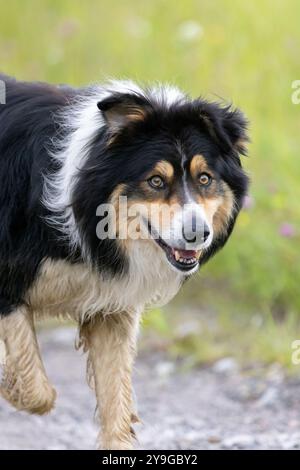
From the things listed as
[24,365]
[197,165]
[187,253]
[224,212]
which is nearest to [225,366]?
[24,365]

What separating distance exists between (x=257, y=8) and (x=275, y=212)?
2.23 meters

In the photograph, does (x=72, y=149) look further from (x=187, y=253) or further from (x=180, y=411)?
(x=180, y=411)

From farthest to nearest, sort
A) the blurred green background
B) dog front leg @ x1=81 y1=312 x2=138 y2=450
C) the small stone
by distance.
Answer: the blurred green background < the small stone < dog front leg @ x1=81 y1=312 x2=138 y2=450

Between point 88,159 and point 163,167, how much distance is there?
1.16 feet

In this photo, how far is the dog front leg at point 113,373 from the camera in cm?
536

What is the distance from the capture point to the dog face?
463 cm

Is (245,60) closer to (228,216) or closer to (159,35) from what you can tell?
(159,35)

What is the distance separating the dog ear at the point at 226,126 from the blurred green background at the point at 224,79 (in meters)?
1.85

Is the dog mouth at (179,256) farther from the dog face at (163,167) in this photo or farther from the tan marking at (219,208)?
the tan marking at (219,208)

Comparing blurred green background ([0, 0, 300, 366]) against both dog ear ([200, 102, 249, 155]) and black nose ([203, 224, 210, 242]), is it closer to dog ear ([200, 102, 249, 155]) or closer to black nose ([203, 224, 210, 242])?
dog ear ([200, 102, 249, 155])

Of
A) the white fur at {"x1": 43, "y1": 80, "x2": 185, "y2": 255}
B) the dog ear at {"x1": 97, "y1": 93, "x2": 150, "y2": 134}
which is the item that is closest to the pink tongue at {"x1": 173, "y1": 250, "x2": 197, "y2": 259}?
the white fur at {"x1": 43, "y1": 80, "x2": 185, "y2": 255}

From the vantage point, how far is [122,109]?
4676 millimetres

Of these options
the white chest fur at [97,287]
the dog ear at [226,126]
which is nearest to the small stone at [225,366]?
the white chest fur at [97,287]

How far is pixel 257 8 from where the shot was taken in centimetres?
949
